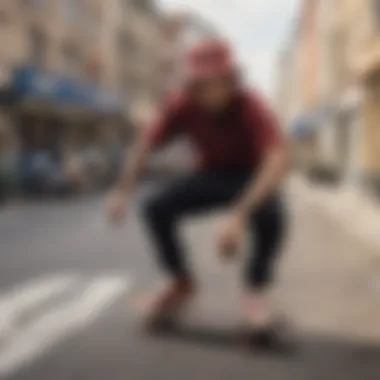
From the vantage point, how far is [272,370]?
509mm

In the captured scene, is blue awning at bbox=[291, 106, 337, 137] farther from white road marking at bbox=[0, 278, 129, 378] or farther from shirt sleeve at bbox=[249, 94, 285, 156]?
white road marking at bbox=[0, 278, 129, 378]

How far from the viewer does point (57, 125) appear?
35 cm

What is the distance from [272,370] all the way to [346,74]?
216 mm

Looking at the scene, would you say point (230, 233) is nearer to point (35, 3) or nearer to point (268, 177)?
point (268, 177)

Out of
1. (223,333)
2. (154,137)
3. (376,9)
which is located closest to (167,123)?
(154,137)

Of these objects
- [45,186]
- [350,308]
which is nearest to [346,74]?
[45,186]

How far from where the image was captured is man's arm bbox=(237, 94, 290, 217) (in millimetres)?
380

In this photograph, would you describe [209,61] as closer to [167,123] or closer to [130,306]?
[167,123]

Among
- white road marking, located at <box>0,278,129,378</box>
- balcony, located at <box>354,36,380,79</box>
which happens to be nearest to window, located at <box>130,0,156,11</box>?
balcony, located at <box>354,36,380,79</box>

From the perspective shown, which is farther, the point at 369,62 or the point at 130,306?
the point at 130,306

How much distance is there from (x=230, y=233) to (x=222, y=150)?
45 mm

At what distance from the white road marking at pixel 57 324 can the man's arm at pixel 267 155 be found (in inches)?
6.7

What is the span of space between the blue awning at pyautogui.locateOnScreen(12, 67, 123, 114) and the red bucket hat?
0.04m

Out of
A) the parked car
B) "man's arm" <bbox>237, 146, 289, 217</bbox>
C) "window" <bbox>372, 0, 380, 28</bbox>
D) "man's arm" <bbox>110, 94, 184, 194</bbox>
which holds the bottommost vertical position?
the parked car
